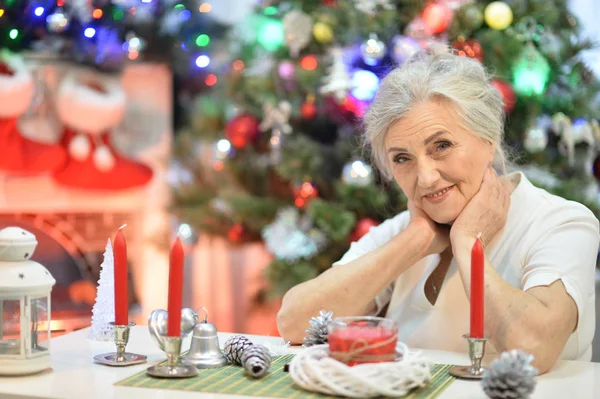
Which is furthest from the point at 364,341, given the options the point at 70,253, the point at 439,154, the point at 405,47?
the point at 70,253

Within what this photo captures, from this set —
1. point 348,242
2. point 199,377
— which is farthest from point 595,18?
point 199,377

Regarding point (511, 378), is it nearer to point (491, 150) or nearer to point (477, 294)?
point (477, 294)

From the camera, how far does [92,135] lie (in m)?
3.56

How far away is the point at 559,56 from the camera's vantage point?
9.78 ft

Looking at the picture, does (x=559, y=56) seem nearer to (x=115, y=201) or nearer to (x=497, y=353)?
(x=497, y=353)

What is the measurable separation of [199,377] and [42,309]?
0.30m

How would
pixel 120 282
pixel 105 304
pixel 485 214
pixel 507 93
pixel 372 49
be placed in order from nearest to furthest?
pixel 120 282, pixel 105 304, pixel 485 214, pixel 507 93, pixel 372 49

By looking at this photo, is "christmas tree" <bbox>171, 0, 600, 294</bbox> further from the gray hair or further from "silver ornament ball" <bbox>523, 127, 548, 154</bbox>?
the gray hair

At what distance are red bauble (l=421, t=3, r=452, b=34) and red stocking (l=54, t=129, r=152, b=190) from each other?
58.0 inches

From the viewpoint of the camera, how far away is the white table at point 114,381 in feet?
4.29

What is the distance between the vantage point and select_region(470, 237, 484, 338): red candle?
4.36 feet

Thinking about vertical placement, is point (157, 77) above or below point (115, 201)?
above

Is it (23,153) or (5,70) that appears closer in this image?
(5,70)

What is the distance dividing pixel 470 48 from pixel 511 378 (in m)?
1.86
